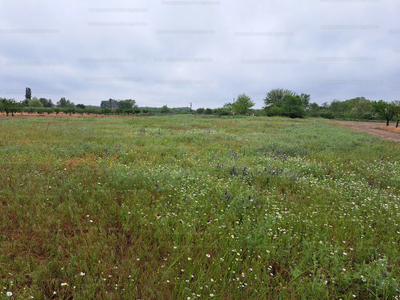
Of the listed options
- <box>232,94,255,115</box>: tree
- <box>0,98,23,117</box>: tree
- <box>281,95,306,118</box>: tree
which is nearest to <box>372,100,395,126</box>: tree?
<box>281,95,306,118</box>: tree

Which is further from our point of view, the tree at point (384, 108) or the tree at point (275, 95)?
the tree at point (275, 95)

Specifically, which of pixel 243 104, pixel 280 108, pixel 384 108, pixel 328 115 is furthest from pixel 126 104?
pixel 384 108

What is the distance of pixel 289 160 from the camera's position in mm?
9062

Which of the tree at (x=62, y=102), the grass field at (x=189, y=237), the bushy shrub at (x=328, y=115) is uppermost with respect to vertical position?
the tree at (x=62, y=102)

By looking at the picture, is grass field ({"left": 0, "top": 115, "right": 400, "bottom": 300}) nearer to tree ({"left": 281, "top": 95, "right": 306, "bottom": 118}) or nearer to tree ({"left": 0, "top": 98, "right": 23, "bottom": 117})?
tree ({"left": 0, "top": 98, "right": 23, "bottom": 117})

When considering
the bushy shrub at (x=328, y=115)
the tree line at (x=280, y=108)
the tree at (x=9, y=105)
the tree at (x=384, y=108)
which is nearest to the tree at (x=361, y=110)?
the tree line at (x=280, y=108)

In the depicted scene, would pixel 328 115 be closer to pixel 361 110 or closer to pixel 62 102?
pixel 361 110

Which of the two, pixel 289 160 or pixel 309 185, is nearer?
pixel 309 185

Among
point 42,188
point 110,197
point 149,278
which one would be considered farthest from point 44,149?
point 149,278

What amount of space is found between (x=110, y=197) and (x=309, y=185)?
588 centimetres

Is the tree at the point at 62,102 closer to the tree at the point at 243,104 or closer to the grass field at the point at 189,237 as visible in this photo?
the tree at the point at 243,104

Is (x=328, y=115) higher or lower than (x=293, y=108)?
lower

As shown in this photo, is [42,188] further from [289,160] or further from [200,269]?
[289,160]

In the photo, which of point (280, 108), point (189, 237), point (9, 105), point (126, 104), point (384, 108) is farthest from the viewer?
point (126, 104)
